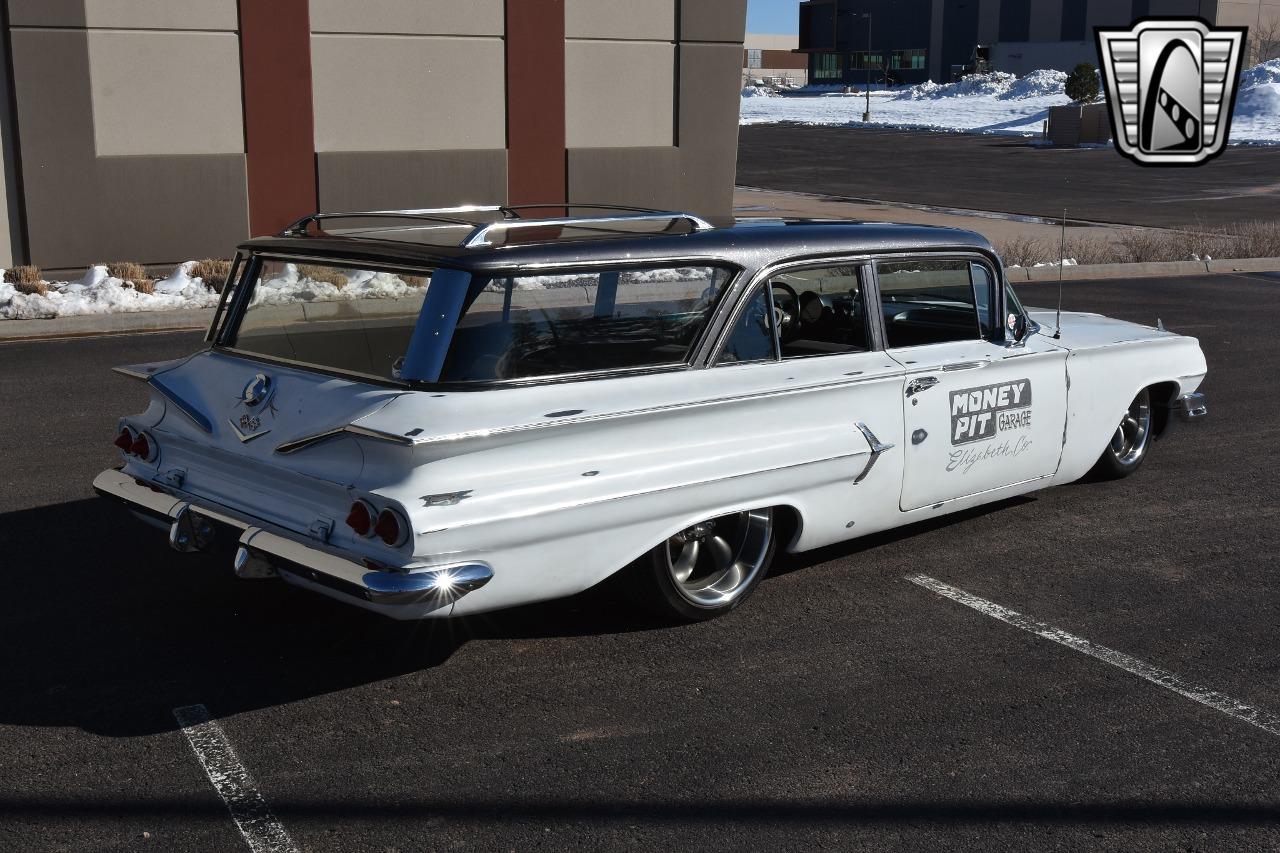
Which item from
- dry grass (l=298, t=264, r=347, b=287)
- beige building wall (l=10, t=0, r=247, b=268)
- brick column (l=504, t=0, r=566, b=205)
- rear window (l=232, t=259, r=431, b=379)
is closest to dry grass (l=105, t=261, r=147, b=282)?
beige building wall (l=10, t=0, r=247, b=268)

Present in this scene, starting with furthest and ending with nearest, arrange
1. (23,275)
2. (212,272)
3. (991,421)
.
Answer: (212,272), (23,275), (991,421)

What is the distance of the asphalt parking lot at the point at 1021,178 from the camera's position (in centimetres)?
2814

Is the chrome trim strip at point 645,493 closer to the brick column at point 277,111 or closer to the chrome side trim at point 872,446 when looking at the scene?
the chrome side trim at point 872,446

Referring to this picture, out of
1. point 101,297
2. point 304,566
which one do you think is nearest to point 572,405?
point 304,566

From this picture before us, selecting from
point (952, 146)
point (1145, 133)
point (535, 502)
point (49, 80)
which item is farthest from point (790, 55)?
point (535, 502)

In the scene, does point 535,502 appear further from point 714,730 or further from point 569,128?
point 569,128

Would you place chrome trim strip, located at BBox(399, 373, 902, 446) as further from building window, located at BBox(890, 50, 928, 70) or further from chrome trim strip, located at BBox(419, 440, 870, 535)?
building window, located at BBox(890, 50, 928, 70)

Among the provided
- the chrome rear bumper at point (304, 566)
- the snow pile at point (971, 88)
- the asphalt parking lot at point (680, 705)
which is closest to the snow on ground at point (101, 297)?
the asphalt parking lot at point (680, 705)

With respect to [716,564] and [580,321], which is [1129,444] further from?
[580,321]

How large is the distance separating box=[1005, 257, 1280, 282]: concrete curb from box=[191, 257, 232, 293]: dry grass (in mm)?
9599

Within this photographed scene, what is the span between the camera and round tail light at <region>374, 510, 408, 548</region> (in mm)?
4516

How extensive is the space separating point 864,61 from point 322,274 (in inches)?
4700

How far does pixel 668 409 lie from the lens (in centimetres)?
510

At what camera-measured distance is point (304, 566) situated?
4.67 metres
